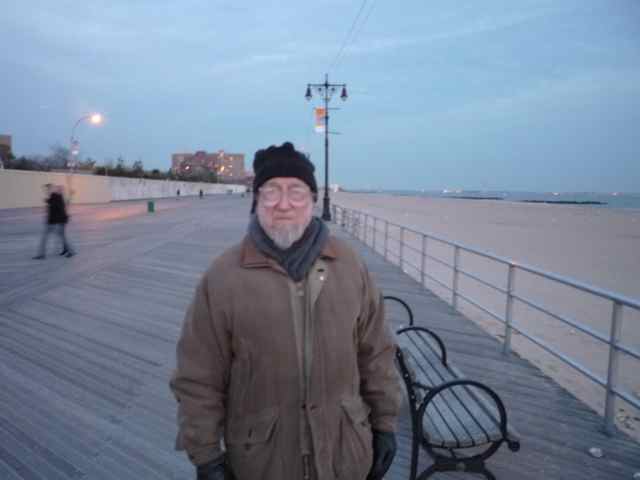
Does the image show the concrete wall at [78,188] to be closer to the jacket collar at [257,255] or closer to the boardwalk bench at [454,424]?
the boardwalk bench at [454,424]

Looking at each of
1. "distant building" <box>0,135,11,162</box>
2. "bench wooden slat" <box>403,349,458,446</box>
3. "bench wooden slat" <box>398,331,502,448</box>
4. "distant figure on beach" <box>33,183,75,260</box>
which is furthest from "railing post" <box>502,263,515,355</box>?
"distant building" <box>0,135,11,162</box>

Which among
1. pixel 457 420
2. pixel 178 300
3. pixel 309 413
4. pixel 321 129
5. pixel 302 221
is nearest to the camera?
pixel 309 413

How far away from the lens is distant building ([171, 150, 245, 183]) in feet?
443

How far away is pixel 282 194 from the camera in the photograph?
5.80 ft

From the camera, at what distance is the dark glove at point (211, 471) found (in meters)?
1.67

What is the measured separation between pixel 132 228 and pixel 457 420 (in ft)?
54.7

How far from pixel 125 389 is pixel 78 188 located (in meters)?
37.6

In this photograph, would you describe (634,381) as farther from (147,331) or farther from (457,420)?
(147,331)

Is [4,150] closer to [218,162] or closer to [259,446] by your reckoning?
[259,446]

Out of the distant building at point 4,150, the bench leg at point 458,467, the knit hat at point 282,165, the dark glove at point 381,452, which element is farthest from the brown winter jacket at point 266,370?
the distant building at point 4,150

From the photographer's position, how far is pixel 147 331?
533 cm

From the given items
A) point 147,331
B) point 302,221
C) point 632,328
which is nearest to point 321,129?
point 632,328

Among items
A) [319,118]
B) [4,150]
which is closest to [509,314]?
[319,118]

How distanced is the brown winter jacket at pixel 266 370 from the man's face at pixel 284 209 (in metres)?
0.10
